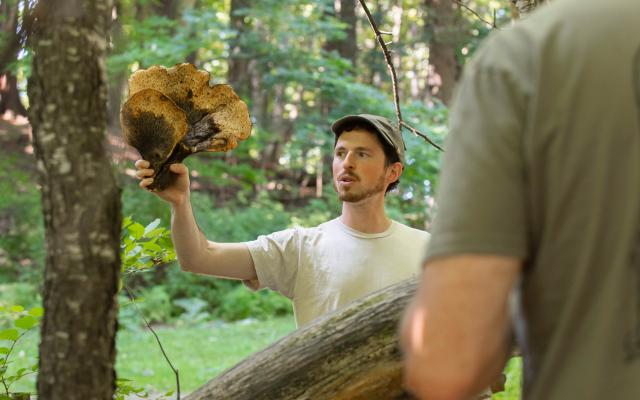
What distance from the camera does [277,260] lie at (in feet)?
11.7

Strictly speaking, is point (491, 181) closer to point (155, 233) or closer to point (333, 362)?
point (333, 362)

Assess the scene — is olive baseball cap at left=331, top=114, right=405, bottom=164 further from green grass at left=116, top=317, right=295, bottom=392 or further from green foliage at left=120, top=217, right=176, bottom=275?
green grass at left=116, top=317, right=295, bottom=392

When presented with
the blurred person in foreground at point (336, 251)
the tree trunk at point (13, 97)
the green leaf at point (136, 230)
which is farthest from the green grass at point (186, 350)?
the tree trunk at point (13, 97)

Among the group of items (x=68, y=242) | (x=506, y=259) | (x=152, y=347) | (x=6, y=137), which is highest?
(x=506, y=259)

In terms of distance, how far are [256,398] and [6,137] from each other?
14499mm

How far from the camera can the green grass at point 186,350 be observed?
9.45m

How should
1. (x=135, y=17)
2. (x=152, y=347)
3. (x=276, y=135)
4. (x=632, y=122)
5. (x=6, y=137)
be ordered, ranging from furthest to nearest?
(x=276, y=135) < (x=6, y=137) < (x=135, y=17) < (x=152, y=347) < (x=632, y=122)

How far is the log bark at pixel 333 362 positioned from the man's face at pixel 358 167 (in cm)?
109

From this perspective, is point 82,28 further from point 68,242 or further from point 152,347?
point 152,347

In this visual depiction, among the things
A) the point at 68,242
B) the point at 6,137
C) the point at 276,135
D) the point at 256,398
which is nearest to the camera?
the point at 68,242

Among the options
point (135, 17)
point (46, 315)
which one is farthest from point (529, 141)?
point (135, 17)

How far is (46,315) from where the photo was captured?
1.87 meters

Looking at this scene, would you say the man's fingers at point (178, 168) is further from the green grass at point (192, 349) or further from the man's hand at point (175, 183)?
the green grass at point (192, 349)

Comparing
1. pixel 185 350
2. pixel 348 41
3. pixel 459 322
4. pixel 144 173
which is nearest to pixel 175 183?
pixel 144 173
